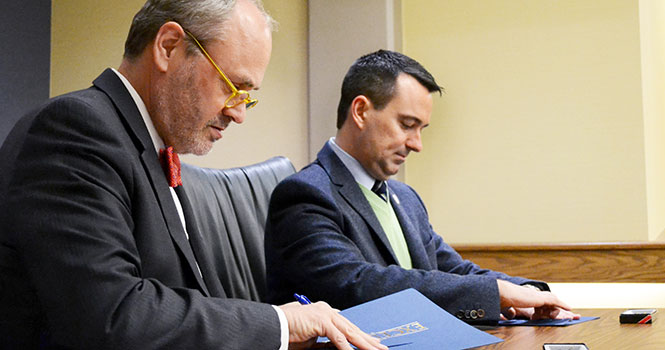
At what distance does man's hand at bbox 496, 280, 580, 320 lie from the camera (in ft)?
6.01

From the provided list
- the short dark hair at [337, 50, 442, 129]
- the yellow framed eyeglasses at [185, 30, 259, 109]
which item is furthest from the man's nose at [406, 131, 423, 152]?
the yellow framed eyeglasses at [185, 30, 259, 109]

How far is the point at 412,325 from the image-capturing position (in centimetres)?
140

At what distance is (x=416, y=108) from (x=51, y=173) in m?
1.37

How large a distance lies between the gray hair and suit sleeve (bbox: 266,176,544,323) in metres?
0.65

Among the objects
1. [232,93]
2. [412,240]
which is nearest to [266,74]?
[412,240]

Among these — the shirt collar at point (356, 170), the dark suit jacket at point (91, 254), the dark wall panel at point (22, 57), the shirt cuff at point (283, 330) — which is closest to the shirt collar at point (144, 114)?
the dark suit jacket at point (91, 254)

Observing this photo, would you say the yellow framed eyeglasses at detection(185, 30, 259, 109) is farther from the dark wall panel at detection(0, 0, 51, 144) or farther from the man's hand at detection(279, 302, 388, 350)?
the dark wall panel at detection(0, 0, 51, 144)

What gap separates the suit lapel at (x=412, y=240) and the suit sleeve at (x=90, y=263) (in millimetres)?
1082

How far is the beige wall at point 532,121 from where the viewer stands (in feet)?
12.8

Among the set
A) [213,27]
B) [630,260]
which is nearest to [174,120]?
[213,27]

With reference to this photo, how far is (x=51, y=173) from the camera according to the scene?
1160 millimetres

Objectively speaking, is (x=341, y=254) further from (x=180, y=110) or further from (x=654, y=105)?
(x=654, y=105)

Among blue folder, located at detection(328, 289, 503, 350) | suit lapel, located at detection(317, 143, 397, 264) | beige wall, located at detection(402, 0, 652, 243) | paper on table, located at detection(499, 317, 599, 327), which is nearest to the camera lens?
→ blue folder, located at detection(328, 289, 503, 350)

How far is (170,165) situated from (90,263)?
409 mm
